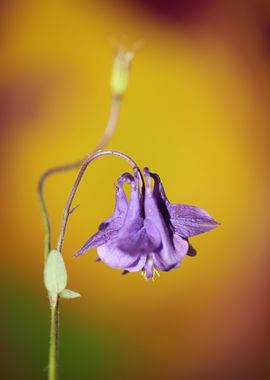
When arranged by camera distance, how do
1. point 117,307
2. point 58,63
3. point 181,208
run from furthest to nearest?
point 117,307
point 58,63
point 181,208

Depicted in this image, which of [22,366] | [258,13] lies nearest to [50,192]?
[22,366]

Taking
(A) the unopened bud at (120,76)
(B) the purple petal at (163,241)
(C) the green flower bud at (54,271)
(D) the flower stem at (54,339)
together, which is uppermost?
(A) the unopened bud at (120,76)

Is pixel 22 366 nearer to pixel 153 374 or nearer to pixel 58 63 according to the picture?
pixel 153 374

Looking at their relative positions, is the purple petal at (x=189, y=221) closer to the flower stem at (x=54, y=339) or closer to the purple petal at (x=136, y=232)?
the purple petal at (x=136, y=232)

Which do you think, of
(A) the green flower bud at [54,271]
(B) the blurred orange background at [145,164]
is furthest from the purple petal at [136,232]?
(B) the blurred orange background at [145,164]

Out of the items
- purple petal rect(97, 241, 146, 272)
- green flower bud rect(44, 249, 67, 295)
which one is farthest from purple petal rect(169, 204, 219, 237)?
green flower bud rect(44, 249, 67, 295)

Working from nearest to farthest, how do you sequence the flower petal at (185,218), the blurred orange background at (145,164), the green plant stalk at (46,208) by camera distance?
the green plant stalk at (46,208), the flower petal at (185,218), the blurred orange background at (145,164)

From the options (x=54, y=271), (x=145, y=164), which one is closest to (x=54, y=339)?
(x=54, y=271)
